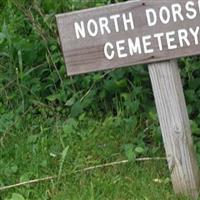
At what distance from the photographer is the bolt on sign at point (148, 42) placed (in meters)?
2.75

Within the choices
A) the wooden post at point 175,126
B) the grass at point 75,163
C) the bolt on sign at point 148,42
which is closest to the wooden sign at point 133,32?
the bolt on sign at point 148,42

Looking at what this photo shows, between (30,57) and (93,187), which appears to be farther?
(30,57)

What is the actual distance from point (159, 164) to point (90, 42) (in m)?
0.79

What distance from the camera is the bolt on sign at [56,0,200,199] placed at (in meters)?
2.75

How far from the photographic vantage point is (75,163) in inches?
133

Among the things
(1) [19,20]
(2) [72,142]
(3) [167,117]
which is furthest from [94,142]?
(1) [19,20]

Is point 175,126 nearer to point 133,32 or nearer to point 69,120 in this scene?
point 133,32

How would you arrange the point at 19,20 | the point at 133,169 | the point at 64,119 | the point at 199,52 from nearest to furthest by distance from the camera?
the point at 199,52
the point at 133,169
the point at 64,119
the point at 19,20

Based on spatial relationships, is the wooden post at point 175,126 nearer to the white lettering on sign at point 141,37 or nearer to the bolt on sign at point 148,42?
the bolt on sign at point 148,42

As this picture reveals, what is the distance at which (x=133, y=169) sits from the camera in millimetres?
3271

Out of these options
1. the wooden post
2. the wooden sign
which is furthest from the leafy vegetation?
the wooden sign

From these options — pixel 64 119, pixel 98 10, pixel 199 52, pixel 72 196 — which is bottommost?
pixel 72 196

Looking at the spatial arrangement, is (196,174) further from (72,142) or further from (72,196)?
(72,142)

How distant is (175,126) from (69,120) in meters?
0.96
